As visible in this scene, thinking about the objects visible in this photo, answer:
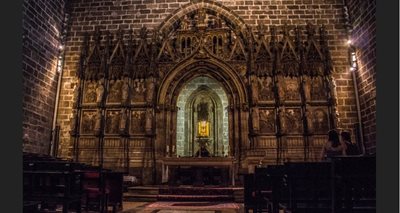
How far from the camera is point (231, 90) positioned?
42.0ft

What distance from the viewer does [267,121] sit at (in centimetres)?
1227

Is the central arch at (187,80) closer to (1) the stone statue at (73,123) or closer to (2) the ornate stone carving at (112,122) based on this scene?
(2) the ornate stone carving at (112,122)

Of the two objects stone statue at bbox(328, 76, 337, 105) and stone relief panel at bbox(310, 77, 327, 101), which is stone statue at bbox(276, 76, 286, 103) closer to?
stone relief panel at bbox(310, 77, 327, 101)

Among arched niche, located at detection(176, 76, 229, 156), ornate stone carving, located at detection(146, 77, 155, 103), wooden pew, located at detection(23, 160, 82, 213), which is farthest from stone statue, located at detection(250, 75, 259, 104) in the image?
wooden pew, located at detection(23, 160, 82, 213)

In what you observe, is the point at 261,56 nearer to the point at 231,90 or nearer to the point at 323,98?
the point at 231,90

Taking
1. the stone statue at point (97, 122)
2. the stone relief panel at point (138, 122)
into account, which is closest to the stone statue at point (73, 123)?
the stone statue at point (97, 122)

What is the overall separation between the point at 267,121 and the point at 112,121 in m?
5.66

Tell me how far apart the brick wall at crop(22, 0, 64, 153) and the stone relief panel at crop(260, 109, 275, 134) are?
7.89 m

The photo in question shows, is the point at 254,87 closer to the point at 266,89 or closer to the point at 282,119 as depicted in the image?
the point at 266,89

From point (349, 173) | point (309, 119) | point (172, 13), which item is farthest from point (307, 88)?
point (349, 173)

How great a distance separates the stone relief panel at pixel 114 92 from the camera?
12852 millimetres

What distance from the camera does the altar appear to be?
1072 centimetres

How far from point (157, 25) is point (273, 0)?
474 centimetres

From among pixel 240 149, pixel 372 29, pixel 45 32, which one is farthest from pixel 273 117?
pixel 45 32
